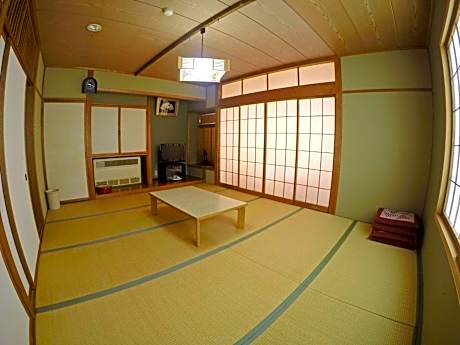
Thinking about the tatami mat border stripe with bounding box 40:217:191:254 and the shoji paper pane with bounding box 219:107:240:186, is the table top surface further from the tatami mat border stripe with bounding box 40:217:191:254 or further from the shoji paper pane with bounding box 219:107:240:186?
the shoji paper pane with bounding box 219:107:240:186

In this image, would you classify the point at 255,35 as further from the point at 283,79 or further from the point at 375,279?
the point at 375,279

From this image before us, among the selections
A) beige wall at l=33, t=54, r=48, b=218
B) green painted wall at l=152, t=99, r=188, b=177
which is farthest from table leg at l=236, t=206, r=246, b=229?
green painted wall at l=152, t=99, r=188, b=177

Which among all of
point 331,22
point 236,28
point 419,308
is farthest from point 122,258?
point 331,22

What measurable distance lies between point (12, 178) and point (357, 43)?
3982mm

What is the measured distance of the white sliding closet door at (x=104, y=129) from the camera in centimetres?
453

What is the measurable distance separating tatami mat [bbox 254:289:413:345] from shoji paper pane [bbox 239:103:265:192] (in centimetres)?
318

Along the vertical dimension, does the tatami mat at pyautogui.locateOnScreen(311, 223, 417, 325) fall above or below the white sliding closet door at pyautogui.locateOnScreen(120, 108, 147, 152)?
below

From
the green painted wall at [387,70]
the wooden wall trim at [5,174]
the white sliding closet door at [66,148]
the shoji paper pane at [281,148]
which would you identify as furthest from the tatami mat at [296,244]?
the white sliding closet door at [66,148]

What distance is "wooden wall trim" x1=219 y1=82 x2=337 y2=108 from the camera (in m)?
3.48

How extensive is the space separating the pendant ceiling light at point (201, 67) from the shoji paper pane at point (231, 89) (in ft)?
9.63

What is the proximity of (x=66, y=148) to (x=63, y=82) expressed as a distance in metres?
1.19

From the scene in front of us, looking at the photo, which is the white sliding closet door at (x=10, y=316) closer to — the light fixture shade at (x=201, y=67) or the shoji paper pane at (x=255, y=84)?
the light fixture shade at (x=201, y=67)

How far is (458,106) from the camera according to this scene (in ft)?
5.74

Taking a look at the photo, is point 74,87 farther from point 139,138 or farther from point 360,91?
point 360,91
